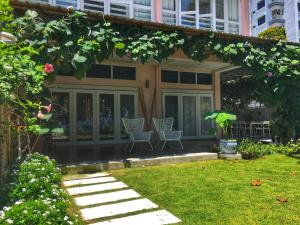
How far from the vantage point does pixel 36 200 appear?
2670 mm

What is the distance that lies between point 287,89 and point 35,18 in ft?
25.7

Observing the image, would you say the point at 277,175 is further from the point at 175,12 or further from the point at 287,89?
the point at 175,12

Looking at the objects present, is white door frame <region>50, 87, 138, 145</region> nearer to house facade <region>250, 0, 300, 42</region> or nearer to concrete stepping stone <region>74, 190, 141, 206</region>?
concrete stepping stone <region>74, 190, 141, 206</region>

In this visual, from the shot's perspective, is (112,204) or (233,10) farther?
(233,10)

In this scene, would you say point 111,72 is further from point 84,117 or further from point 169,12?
point 169,12

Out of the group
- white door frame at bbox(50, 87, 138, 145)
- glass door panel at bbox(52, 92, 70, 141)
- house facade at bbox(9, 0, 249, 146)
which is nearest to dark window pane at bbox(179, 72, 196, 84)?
house facade at bbox(9, 0, 249, 146)

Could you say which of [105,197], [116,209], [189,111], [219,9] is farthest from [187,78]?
[116,209]

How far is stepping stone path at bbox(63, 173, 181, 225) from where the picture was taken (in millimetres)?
3809

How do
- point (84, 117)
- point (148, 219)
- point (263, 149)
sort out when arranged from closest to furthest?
point (148, 219) → point (263, 149) → point (84, 117)

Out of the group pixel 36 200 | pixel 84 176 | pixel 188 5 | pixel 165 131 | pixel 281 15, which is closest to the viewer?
pixel 36 200

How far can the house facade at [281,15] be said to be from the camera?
1783 inches

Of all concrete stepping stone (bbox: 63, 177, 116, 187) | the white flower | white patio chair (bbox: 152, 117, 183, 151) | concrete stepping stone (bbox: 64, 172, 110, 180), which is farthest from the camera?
white patio chair (bbox: 152, 117, 183, 151)

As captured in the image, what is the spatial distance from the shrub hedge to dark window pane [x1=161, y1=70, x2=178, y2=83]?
16.1 ft

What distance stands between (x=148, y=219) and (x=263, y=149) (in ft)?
→ 21.3
